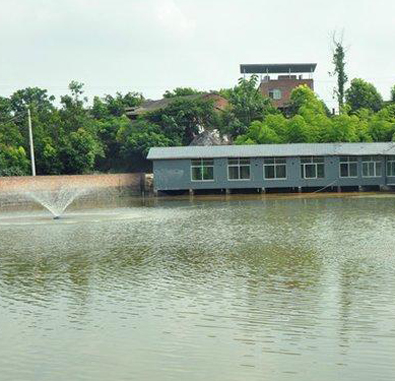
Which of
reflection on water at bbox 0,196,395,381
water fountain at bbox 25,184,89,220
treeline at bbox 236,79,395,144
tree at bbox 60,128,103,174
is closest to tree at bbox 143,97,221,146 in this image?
treeline at bbox 236,79,395,144

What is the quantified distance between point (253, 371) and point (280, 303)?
2830mm

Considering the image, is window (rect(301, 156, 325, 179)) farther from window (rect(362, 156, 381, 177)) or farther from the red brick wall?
the red brick wall

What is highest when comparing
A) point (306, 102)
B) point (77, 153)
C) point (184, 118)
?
point (306, 102)

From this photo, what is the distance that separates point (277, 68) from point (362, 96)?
1010cm

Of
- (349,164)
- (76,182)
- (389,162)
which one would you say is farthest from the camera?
(76,182)

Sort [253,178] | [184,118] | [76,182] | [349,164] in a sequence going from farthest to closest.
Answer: [184,118] < [76,182] < [253,178] < [349,164]

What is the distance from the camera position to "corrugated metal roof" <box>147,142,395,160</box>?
1511 inches

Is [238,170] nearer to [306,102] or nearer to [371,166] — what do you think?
[371,166]

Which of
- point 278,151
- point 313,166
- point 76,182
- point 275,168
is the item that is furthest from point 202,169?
point 76,182

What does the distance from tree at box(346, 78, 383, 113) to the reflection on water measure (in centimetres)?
3632

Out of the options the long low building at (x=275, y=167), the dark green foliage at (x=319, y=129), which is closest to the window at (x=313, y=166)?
the long low building at (x=275, y=167)

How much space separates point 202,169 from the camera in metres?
39.4

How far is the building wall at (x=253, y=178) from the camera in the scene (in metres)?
38.8

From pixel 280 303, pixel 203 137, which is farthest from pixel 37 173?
pixel 280 303
